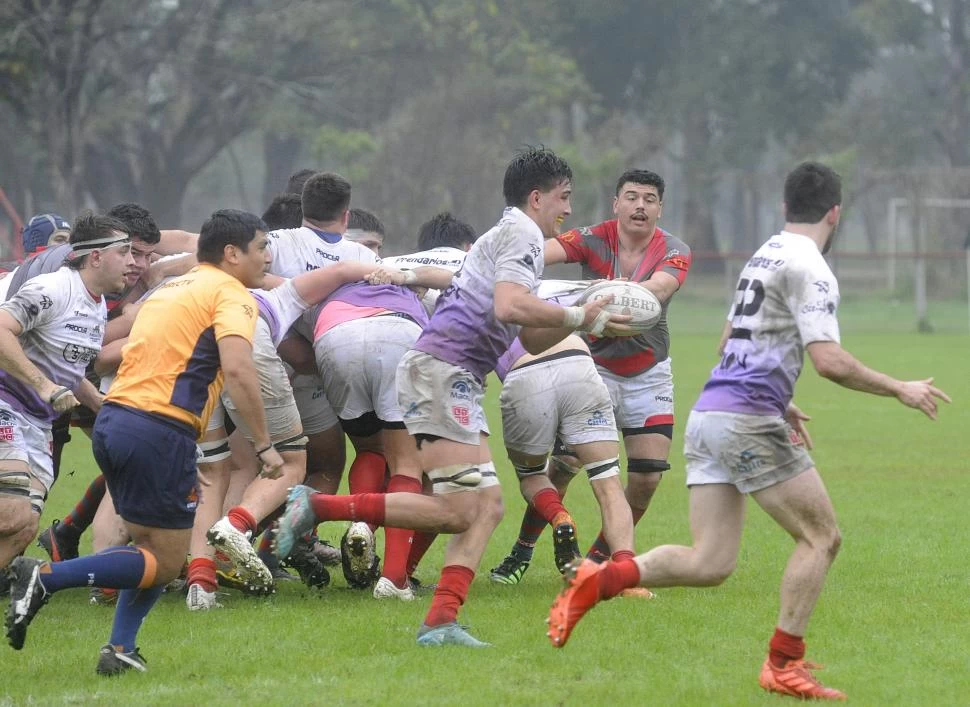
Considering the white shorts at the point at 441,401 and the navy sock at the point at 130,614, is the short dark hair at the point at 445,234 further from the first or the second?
the navy sock at the point at 130,614

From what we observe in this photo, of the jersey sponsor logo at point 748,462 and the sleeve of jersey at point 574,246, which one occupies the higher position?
the sleeve of jersey at point 574,246

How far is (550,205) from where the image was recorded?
652 centimetres

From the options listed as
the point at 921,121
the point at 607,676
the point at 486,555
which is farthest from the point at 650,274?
the point at 921,121

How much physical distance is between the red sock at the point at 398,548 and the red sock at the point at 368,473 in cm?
36

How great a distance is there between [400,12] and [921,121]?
22797 millimetres

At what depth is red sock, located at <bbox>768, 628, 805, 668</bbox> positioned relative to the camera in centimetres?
566

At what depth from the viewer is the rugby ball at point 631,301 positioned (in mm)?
6617

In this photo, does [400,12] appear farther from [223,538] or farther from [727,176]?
[223,538]

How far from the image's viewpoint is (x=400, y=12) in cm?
5425

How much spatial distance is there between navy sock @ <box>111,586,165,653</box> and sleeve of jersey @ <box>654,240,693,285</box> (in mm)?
3391

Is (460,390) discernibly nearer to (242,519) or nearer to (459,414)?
(459,414)

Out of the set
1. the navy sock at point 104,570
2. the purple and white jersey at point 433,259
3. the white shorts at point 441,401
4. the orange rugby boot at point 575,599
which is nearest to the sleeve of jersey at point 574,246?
the purple and white jersey at point 433,259

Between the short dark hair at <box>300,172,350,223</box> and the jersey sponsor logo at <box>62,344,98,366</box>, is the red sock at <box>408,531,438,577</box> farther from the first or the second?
the jersey sponsor logo at <box>62,344,98,366</box>

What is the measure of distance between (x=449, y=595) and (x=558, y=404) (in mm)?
1568
